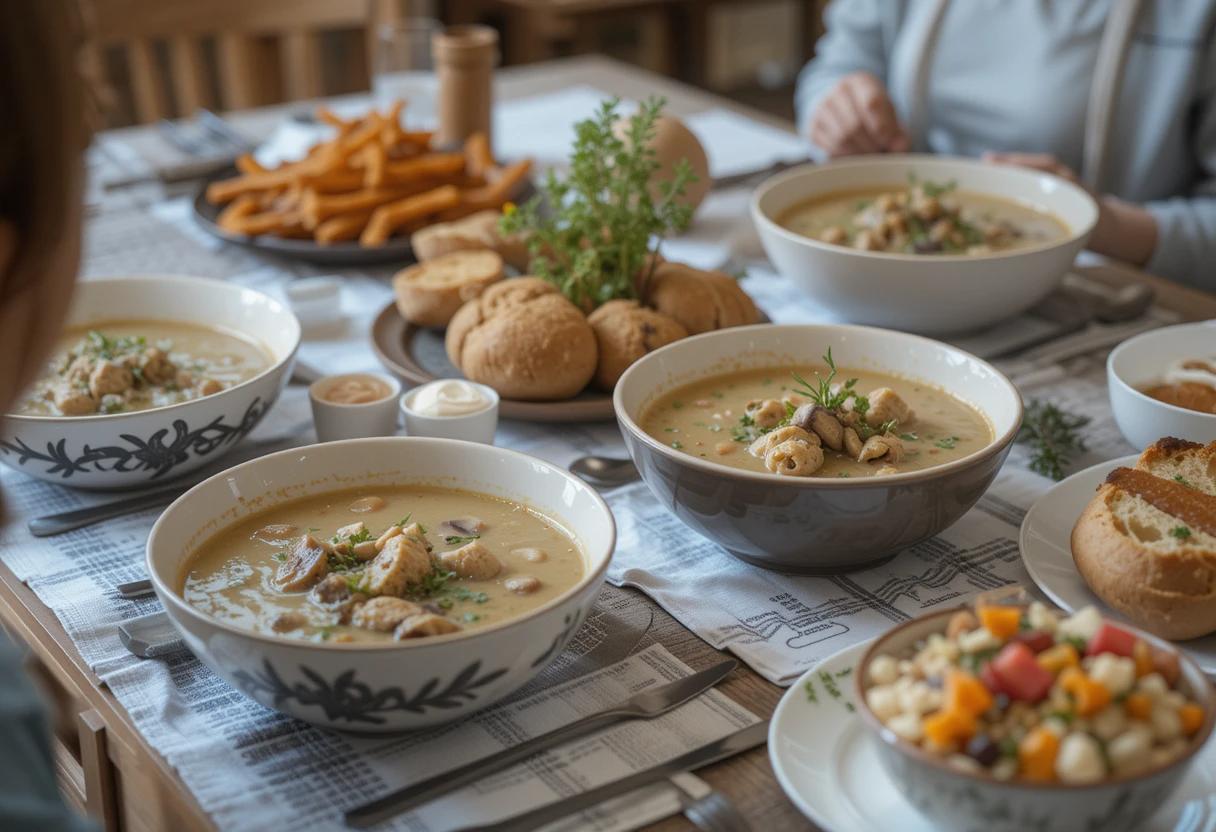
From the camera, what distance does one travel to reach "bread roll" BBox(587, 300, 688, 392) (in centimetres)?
195

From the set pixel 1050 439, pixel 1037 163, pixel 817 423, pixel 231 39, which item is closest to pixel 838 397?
pixel 817 423

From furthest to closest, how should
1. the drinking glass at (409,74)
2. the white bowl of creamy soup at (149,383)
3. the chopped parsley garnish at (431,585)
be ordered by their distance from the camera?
1. the drinking glass at (409,74)
2. the white bowl of creamy soup at (149,383)
3. the chopped parsley garnish at (431,585)

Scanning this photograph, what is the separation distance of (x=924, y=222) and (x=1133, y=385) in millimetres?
576

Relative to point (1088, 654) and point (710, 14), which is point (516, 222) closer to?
point (1088, 654)

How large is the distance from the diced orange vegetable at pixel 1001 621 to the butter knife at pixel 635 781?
11.1 inches

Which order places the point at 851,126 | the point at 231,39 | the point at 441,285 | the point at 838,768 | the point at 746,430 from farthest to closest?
the point at 231,39 < the point at 851,126 < the point at 441,285 < the point at 746,430 < the point at 838,768

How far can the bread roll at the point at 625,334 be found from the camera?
1945 mm

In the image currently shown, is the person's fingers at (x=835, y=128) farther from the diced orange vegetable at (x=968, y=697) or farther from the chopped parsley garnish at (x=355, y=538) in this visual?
the diced orange vegetable at (x=968, y=697)

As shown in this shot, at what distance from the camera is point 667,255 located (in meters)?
2.68

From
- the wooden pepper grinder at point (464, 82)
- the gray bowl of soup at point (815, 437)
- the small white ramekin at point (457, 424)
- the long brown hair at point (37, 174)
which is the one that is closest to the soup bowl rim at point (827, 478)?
the gray bowl of soup at point (815, 437)

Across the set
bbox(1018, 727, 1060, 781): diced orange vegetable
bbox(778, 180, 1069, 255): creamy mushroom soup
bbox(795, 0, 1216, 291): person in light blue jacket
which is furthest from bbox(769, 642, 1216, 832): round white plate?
bbox(795, 0, 1216, 291): person in light blue jacket

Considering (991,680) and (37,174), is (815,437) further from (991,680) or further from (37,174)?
(37,174)

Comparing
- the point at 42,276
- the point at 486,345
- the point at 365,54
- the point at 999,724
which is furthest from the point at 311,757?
the point at 365,54

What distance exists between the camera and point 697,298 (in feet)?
6.71
